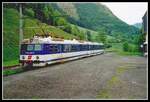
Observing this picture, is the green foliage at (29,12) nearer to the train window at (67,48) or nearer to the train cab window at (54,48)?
the train window at (67,48)

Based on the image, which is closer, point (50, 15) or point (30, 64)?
point (30, 64)

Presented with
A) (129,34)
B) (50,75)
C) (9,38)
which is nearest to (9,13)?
(9,38)

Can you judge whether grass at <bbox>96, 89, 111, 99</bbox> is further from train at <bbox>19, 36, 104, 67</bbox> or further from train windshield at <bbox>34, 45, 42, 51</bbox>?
train windshield at <bbox>34, 45, 42, 51</bbox>

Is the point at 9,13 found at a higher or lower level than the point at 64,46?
higher

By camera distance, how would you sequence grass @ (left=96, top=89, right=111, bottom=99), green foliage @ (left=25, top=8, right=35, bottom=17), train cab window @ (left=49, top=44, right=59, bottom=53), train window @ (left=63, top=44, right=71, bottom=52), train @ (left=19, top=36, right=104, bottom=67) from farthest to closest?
green foliage @ (left=25, top=8, right=35, bottom=17) < train window @ (left=63, top=44, right=71, bottom=52) < train cab window @ (left=49, top=44, right=59, bottom=53) < train @ (left=19, top=36, right=104, bottom=67) < grass @ (left=96, top=89, right=111, bottom=99)

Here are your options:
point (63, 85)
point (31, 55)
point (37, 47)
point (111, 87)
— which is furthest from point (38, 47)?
point (111, 87)

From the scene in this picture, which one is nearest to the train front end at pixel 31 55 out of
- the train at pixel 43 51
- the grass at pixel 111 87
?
the train at pixel 43 51

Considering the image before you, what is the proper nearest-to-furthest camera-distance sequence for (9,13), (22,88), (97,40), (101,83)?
(22,88) → (101,83) → (9,13) → (97,40)

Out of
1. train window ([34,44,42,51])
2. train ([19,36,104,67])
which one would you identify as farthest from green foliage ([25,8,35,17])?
train window ([34,44,42,51])

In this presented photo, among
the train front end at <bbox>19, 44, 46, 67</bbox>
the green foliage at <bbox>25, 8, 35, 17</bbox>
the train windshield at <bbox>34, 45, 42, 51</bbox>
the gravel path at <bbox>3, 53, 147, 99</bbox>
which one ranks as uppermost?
the green foliage at <bbox>25, 8, 35, 17</bbox>

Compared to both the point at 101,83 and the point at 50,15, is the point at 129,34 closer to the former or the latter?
the point at 50,15

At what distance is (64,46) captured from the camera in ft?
104

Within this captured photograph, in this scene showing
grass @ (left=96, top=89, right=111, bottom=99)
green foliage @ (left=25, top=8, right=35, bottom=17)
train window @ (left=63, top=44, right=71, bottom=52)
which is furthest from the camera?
green foliage @ (left=25, top=8, right=35, bottom=17)

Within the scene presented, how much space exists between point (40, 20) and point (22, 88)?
652 inches
